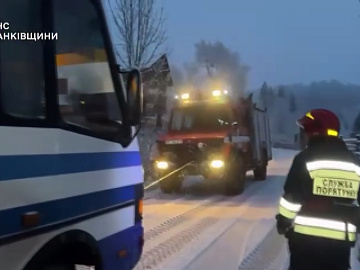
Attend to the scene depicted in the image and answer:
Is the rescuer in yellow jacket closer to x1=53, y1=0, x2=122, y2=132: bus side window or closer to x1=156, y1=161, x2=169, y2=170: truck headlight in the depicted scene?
x1=53, y1=0, x2=122, y2=132: bus side window

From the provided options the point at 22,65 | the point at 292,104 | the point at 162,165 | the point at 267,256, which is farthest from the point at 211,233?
the point at 292,104

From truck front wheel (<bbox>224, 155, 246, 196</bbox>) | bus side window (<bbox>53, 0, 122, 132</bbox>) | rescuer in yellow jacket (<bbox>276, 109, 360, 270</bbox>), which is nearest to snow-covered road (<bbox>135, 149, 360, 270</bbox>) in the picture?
truck front wheel (<bbox>224, 155, 246, 196</bbox>)

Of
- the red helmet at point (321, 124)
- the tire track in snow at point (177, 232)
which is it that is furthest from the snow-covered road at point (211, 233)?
the red helmet at point (321, 124)

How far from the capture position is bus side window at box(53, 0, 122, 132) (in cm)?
370

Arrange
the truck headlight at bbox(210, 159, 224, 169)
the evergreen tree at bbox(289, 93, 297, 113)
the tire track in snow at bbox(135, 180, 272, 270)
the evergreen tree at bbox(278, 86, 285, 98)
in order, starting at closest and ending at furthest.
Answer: the tire track in snow at bbox(135, 180, 272, 270), the truck headlight at bbox(210, 159, 224, 169), the evergreen tree at bbox(289, 93, 297, 113), the evergreen tree at bbox(278, 86, 285, 98)

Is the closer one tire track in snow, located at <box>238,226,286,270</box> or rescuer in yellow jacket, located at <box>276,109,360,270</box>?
rescuer in yellow jacket, located at <box>276,109,360,270</box>

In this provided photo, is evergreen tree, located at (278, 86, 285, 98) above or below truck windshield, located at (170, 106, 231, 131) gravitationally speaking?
above

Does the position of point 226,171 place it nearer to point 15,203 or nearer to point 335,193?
point 335,193

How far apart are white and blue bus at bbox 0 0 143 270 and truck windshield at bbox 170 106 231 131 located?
416 inches

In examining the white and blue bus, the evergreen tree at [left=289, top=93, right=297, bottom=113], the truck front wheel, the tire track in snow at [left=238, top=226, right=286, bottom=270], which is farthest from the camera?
the evergreen tree at [left=289, top=93, right=297, bottom=113]

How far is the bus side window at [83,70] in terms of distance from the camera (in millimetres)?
3697

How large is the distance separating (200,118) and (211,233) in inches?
244

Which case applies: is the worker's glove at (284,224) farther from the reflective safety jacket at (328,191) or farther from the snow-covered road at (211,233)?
the snow-covered road at (211,233)

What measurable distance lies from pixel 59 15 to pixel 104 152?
94 centimetres
